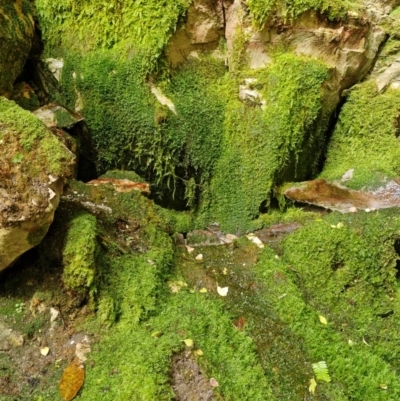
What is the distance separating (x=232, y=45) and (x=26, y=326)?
368cm

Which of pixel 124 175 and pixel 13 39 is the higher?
pixel 13 39

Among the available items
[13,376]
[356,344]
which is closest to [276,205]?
[356,344]

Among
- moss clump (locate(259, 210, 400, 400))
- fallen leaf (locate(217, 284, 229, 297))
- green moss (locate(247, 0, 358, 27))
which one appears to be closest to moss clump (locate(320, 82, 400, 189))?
moss clump (locate(259, 210, 400, 400))

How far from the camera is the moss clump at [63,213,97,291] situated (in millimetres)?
3020

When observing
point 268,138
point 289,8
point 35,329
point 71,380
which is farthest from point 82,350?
point 289,8

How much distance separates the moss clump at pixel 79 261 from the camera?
3020 mm

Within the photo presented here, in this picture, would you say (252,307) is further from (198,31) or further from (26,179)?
(198,31)

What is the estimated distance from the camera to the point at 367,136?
544 cm

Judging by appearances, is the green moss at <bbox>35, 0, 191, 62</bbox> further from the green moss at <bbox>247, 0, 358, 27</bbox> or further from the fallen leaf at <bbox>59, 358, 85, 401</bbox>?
the fallen leaf at <bbox>59, 358, 85, 401</bbox>

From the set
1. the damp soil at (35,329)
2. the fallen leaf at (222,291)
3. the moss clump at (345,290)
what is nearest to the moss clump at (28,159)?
the damp soil at (35,329)

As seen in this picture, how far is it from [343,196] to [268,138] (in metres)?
1.18

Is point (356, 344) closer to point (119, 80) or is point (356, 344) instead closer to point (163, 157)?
point (163, 157)

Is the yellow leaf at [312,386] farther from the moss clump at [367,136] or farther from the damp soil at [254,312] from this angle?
the moss clump at [367,136]

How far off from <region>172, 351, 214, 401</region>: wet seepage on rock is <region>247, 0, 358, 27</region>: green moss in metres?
3.58
